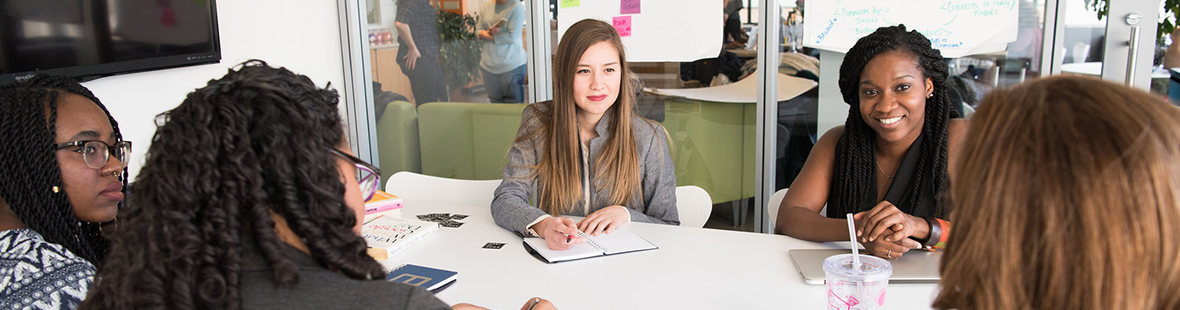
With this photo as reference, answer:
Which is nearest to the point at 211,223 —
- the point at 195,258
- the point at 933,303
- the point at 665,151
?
the point at 195,258

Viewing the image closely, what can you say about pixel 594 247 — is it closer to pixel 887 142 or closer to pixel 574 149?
pixel 574 149

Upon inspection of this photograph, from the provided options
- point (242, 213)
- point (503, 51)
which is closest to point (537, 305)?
point (242, 213)

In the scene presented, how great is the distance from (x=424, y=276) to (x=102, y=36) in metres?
1.86

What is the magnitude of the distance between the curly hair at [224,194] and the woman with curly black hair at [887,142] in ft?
4.27

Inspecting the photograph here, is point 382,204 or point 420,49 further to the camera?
point 420,49

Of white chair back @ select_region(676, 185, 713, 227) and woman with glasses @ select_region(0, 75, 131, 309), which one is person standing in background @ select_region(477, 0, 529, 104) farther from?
woman with glasses @ select_region(0, 75, 131, 309)

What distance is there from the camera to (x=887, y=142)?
6.71 ft

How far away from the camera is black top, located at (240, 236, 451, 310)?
2.57ft

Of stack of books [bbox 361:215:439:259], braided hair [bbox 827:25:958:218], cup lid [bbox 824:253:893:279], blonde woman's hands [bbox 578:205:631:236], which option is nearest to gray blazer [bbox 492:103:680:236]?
blonde woman's hands [bbox 578:205:631:236]

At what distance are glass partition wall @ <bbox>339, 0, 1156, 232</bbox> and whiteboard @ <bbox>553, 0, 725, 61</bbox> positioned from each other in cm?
3

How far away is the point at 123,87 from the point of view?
2748 millimetres

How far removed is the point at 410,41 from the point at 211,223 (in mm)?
3209

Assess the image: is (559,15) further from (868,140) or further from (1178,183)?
(1178,183)

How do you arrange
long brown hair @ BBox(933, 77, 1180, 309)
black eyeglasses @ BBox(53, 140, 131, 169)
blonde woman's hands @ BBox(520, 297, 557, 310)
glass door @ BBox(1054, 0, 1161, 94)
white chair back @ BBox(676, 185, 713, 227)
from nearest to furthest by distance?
long brown hair @ BBox(933, 77, 1180, 309) → blonde woman's hands @ BBox(520, 297, 557, 310) → black eyeglasses @ BBox(53, 140, 131, 169) → white chair back @ BBox(676, 185, 713, 227) → glass door @ BBox(1054, 0, 1161, 94)
